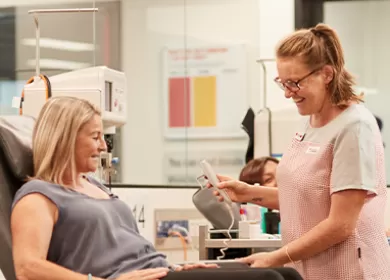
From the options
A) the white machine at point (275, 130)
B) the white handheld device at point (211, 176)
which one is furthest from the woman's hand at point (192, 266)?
the white machine at point (275, 130)

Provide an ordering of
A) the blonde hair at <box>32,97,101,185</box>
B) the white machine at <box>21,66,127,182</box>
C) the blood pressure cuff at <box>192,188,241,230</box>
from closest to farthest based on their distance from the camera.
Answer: the blonde hair at <box>32,97,101,185</box> → the white machine at <box>21,66,127,182</box> → the blood pressure cuff at <box>192,188,241,230</box>

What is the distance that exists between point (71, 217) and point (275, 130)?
276cm

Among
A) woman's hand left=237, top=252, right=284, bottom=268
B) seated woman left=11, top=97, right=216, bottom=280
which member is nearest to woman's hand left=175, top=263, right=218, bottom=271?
seated woman left=11, top=97, right=216, bottom=280

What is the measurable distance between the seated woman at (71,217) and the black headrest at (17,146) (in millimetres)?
49

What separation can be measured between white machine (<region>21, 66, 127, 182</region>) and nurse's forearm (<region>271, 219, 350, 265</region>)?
4.08 feet

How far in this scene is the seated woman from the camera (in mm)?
2020

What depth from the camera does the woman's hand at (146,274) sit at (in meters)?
1.97

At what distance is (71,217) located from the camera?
2135mm

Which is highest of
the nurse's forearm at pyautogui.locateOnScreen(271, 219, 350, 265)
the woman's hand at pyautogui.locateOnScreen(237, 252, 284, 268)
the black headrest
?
the black headrest

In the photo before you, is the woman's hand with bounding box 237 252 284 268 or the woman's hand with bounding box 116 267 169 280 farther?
the woman's hand with bounding box 237 252 284 268

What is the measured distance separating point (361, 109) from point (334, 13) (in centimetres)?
318

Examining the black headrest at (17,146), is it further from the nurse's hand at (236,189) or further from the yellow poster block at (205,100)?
the yellow poster block at (205,100)

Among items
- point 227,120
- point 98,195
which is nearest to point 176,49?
point 227,120

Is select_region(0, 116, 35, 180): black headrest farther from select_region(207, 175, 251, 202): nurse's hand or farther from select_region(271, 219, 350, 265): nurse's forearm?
select_region(271, 219, 350, 265): nurse's forearm
